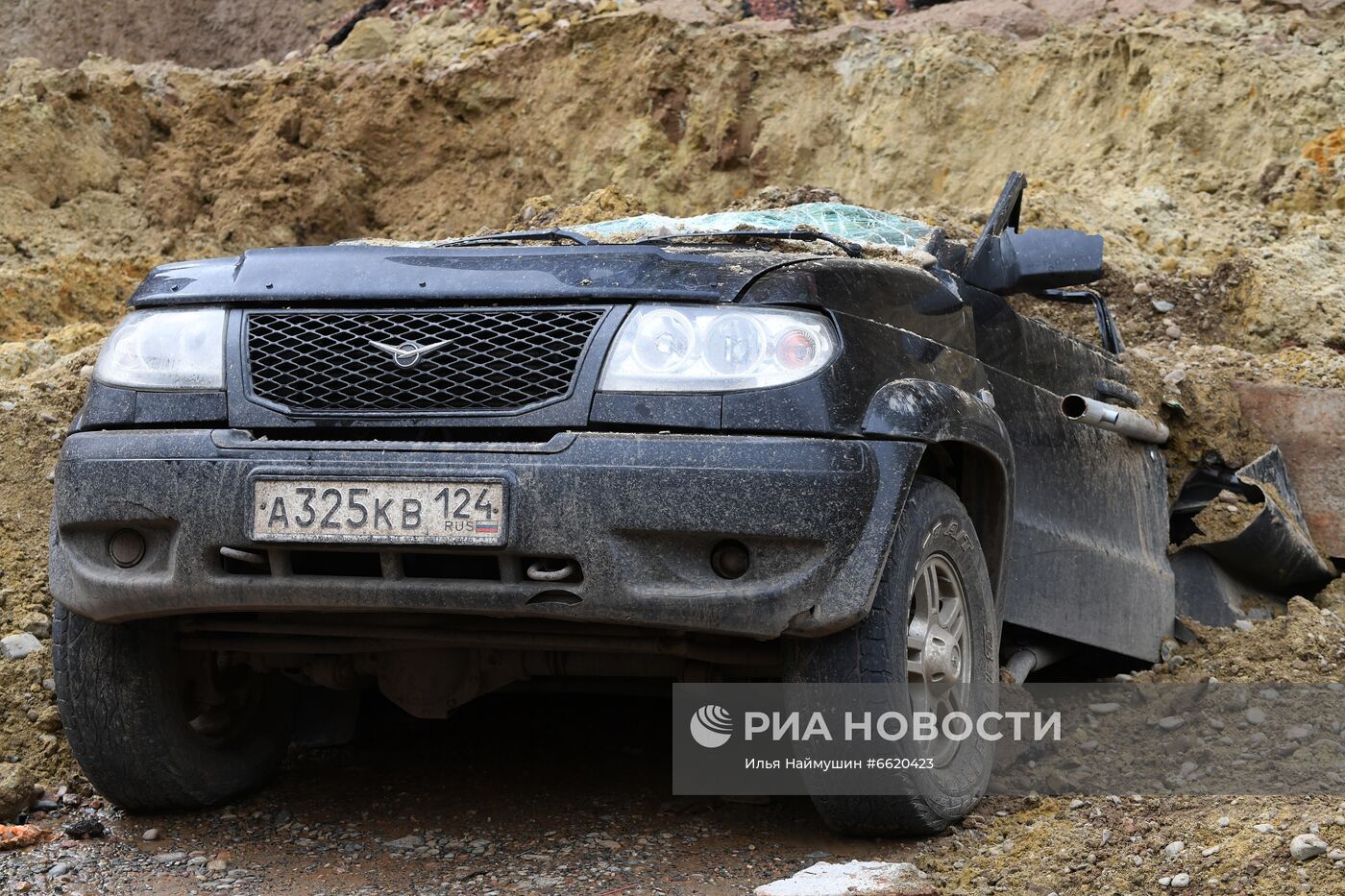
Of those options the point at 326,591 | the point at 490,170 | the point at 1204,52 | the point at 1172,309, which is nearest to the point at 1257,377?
the point at 1172,309

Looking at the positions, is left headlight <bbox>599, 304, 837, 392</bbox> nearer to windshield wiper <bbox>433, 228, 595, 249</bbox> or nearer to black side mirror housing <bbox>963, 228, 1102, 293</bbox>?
windshield wiper <bbox>433, 228, 595, 249</bbox>

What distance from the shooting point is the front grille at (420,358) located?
3271 mm

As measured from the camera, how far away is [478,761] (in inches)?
175

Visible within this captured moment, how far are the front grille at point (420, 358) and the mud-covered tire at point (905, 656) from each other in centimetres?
77

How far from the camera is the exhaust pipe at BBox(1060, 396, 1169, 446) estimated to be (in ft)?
15.6

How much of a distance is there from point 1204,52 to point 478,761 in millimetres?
9795

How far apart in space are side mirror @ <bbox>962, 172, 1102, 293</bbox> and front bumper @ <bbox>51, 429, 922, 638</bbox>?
1.19m

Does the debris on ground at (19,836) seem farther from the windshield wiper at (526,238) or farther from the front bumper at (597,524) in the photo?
the windshield wiper at (526,238)

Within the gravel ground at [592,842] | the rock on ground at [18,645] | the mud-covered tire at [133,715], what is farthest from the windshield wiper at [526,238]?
the rock on ground at [18,645]

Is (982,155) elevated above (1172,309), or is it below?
above

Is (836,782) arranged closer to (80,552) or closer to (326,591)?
(326,591)

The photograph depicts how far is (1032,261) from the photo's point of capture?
4312mm

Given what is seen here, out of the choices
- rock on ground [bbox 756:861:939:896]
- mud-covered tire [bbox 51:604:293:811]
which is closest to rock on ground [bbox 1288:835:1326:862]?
rock on ground [bbox 756:861:939:896]

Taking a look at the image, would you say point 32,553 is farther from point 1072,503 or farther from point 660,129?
point 660,129
